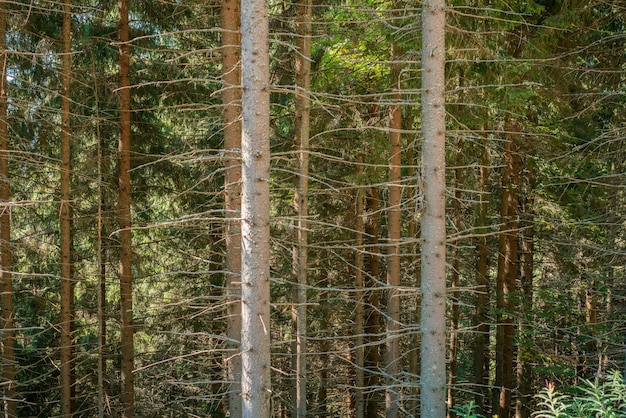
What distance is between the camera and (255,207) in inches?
207

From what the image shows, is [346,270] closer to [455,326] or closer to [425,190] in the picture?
[455,326]

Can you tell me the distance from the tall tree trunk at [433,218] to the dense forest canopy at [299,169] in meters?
0.03

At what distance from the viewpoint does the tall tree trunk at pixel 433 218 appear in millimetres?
6070

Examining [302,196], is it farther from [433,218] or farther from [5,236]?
[5,236]

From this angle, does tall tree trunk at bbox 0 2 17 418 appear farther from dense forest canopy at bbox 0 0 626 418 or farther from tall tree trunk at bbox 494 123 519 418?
tall tree trunk at bbox 494 123 519 418

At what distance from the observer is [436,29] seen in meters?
6.05

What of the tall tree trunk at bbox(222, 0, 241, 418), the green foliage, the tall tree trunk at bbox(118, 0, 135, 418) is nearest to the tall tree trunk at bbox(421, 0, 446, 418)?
the green foliage

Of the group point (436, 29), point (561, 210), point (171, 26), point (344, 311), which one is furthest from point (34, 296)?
point (561, 210)

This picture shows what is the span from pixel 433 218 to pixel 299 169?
377cm

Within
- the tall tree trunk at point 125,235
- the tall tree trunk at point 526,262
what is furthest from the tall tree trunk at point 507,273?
the tall tree trunk at point 125,235

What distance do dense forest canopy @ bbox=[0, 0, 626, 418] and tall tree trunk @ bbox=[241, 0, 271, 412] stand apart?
19 mm

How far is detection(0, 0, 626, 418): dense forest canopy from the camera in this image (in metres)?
6.14

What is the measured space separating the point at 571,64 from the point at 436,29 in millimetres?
6409

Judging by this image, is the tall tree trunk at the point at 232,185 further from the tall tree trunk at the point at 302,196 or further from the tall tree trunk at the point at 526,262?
the tall tree trunk at the point at 526,262
